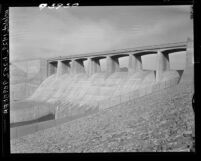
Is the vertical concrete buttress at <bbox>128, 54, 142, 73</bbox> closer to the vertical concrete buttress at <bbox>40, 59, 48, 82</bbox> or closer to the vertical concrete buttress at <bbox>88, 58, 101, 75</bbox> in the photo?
the vertical concrete buttress at <bbox>88, 58, 101, 75</bbox>

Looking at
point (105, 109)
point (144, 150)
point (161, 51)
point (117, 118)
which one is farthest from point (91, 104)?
point (161, 51)

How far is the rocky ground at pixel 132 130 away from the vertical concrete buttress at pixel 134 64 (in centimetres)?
28

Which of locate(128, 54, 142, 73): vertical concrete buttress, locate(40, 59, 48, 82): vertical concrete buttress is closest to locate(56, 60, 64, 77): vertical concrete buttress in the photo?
locate(40, 59, 48, 82): vertical concrete buttress

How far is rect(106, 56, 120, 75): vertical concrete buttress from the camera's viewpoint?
82.4 inches

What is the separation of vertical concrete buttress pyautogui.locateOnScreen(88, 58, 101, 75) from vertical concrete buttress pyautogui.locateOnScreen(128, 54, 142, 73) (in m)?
0.30

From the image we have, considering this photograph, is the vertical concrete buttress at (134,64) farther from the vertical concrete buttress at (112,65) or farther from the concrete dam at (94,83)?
the vertical concrete buttress at (112,65)

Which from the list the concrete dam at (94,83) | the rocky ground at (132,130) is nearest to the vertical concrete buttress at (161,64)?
the concrete dam at (94,83)

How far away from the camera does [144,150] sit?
78.4 inches

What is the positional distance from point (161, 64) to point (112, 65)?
18.3 inches

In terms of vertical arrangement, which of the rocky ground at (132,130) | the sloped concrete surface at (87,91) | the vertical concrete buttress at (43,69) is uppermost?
the vertical concrete buttress at (43,69)

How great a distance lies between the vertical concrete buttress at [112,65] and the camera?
209cm
